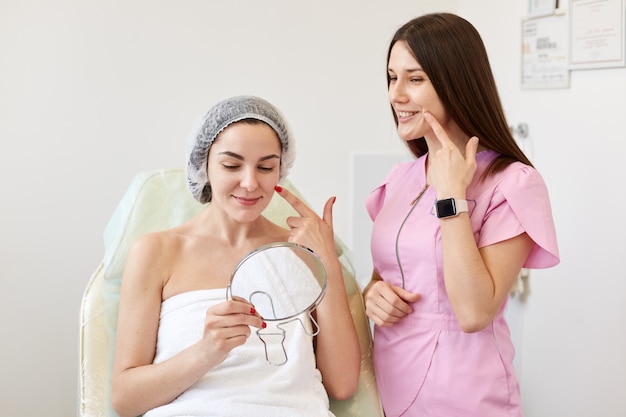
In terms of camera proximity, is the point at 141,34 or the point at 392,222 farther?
the point at 141,34

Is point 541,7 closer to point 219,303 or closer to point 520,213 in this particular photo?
point 520,213

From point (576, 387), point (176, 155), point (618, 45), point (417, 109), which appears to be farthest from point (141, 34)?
point (576, 387)

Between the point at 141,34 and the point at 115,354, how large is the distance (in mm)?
1333

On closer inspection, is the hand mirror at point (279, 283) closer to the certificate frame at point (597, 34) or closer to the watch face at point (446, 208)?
the watch face at point (446, 208)

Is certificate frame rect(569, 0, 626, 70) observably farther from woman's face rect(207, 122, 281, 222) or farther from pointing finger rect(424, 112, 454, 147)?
woman's face rect(207, 122, 281, 222)

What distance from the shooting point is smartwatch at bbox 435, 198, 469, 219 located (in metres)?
1.39

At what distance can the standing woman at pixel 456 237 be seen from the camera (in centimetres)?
141

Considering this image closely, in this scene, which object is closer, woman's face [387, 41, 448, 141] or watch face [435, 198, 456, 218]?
watch face [435, 198, 456, 218]

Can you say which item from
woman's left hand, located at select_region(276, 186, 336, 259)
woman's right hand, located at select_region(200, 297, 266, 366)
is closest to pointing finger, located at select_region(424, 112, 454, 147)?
woman's left hand, located at select_region(276, 186, 336, 259)

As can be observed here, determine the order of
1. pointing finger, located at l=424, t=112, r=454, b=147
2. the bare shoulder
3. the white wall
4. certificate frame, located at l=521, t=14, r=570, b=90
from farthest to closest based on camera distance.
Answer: certificate frame, located at l=521, t=14, r=570, b=90
the white wall
the bare shoulder
pointing finger, located at l=424, t=112, r=454, b=147

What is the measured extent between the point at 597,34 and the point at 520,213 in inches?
37.1

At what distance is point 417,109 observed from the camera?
1.51 meters

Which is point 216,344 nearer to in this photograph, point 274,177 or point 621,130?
point 274,177

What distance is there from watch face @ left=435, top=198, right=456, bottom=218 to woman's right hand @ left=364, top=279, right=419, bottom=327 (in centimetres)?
22
